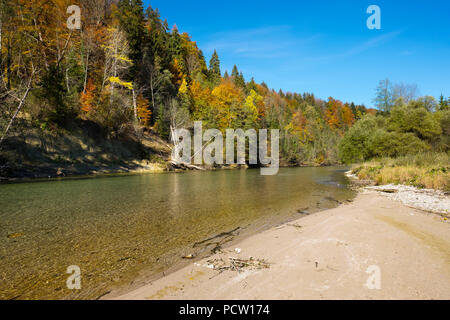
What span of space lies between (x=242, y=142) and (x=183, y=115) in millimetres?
15502

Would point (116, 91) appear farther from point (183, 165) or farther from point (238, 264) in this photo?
point (238, 264)

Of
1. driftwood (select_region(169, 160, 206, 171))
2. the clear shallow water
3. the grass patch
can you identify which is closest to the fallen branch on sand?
the clear shallow water

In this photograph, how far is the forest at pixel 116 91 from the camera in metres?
21.2

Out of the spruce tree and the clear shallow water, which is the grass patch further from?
the spruce tree

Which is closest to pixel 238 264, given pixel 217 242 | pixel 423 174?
pixel 217 242

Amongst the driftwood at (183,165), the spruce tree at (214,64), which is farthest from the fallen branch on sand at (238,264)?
the spruce tree at (214,64)

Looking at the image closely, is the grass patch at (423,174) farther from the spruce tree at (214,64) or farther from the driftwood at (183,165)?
the spruce tree at (214,64)

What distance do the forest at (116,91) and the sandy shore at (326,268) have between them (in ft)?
70.6

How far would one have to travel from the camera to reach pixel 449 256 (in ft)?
12.2

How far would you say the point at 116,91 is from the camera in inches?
1235

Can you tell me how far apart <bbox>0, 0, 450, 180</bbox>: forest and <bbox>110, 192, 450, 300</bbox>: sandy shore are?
70.6 feet

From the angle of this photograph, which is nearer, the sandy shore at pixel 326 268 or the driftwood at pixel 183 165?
the sandy shore at pixel 326 268

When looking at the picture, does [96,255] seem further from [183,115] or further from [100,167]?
[183,115]

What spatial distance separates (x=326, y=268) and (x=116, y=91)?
116 ft
